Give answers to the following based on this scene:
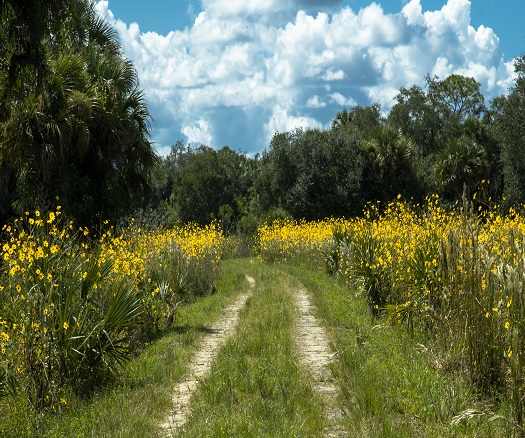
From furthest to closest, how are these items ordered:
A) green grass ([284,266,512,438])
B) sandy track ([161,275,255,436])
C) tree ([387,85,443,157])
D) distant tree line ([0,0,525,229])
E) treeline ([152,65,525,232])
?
tree ([387,85,443,157]), treeline ([152,65,525,232]), distant tree line ([0,0,525,229]), sandy track ([161,275,255,436]), green grass ([284,266,512,438])

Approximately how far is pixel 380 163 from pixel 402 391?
3158cm

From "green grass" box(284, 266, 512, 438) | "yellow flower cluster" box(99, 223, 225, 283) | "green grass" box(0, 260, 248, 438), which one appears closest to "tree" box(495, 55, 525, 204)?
"yellow flower cluster" box(99, 223, 225, 283)

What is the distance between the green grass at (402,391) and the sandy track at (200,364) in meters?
1.53

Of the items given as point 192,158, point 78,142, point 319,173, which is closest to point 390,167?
point 319,173

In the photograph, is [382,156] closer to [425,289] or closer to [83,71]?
[83,71]

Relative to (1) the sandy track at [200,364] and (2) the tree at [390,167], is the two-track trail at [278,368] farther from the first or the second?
(2) the tree at [390,167]

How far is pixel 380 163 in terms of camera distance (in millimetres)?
36688

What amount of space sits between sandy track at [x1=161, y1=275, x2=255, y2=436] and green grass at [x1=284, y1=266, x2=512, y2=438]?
1.53 meters

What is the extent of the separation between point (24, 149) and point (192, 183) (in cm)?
3329

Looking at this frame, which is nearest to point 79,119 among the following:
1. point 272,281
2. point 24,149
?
point 24,149

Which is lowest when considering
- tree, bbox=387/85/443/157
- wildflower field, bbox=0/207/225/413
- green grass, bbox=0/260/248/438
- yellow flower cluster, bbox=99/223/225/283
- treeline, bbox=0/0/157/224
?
green grass, bbox=0/260/248/438

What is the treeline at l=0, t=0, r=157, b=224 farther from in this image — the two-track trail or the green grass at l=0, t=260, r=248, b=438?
the green grass at l=0, t=260, r=248, b=438

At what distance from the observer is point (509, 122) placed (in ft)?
96.0

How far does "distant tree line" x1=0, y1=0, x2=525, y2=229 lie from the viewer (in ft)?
37.1
